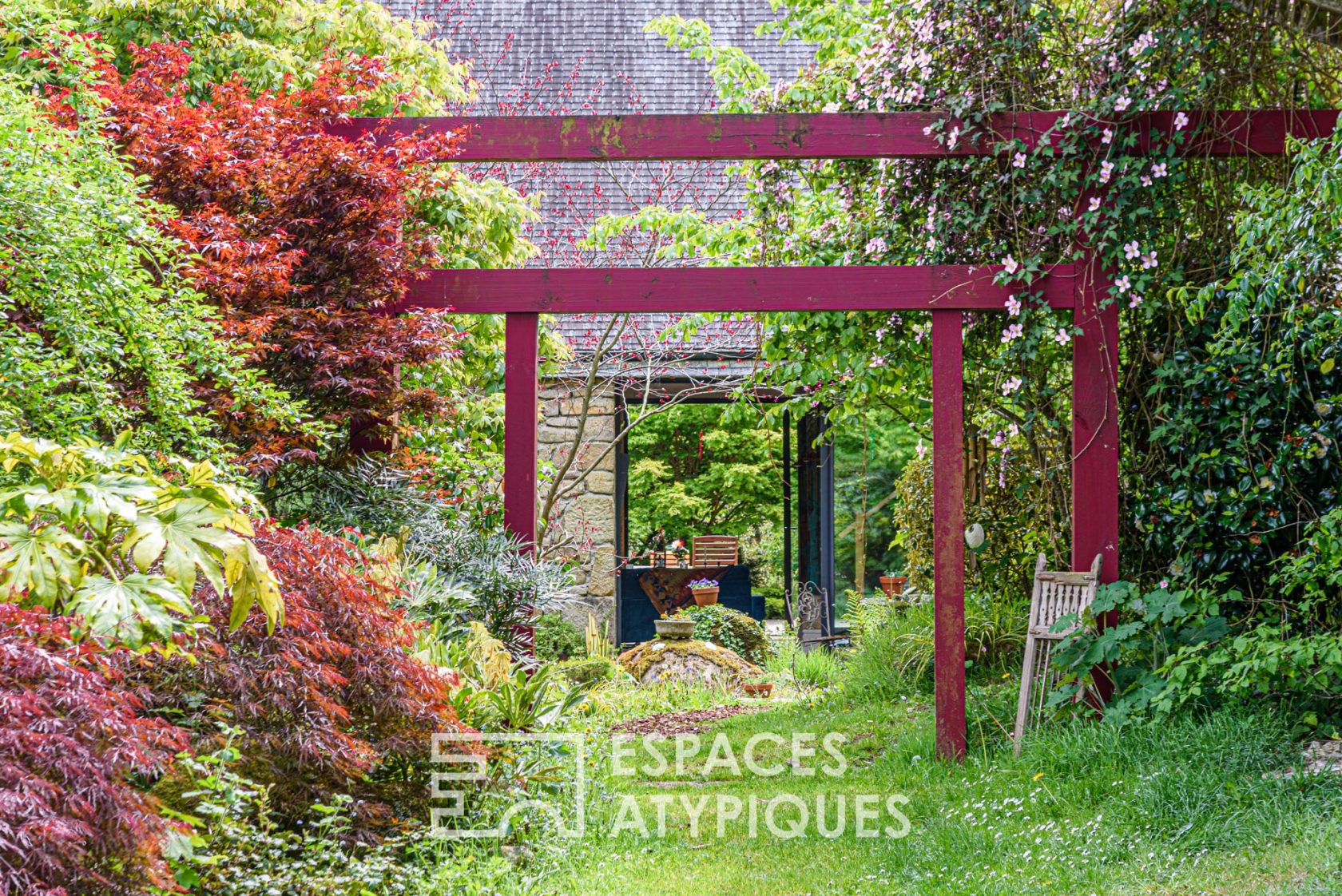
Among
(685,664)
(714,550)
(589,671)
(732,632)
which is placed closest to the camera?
(589,671)

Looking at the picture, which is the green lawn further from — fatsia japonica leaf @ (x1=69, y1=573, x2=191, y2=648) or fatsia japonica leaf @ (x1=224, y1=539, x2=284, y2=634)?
fatsia japonica leaf @ (x1=69, y1=573, x2=191, y2=648)

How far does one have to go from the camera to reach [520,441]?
5.10 m

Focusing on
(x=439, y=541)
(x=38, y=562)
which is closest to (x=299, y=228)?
(x=439, y=541)

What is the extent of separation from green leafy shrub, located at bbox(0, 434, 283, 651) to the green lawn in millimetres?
1558

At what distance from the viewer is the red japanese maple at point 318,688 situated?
312 cm

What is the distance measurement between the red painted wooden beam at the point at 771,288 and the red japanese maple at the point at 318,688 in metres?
1.82

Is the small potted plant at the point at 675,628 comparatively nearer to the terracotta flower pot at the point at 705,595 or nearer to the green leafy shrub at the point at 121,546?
the terracotta flower pot at the point at 705,595

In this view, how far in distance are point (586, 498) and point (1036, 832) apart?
19.4 ft

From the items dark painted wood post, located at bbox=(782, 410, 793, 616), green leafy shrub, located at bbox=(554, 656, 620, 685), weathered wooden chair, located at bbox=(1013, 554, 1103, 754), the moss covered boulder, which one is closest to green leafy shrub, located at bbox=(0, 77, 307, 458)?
weathered wooden chair, located at bbox=(1013, 554, 1103, 754)

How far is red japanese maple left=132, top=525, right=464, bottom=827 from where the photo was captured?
3.12m

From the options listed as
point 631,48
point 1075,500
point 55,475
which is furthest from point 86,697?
point 631,48

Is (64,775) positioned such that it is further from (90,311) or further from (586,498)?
(586,498)

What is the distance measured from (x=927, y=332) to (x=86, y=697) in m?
4.83

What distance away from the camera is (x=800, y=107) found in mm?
7020
